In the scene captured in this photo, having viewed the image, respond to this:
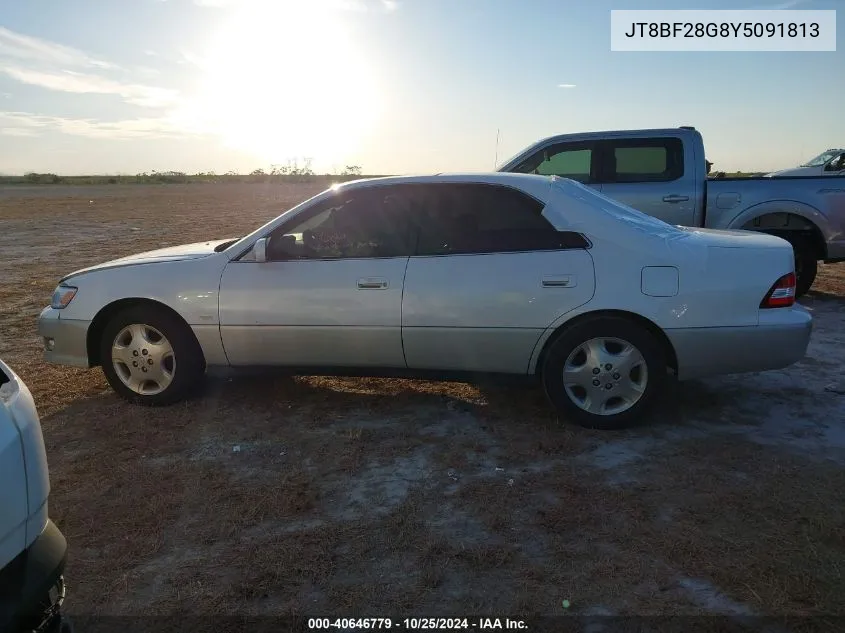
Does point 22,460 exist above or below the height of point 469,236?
below

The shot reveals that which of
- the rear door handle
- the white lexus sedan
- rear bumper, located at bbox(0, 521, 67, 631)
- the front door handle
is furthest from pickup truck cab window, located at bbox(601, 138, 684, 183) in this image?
rear bumper, located at bbox(0, 521, 67, 631)

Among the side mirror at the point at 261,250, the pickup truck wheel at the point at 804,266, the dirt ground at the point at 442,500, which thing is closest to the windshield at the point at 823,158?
the pickup truck wheel at the point at 804,266

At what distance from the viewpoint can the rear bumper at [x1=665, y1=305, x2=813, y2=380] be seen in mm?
4184

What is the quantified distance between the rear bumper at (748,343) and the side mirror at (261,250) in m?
2.67

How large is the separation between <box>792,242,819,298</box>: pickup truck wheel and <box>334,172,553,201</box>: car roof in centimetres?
515

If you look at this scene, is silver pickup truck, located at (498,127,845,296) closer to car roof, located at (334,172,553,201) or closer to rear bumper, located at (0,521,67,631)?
car roof, located at (334,172,553,201)

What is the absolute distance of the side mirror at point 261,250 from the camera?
15.2 feet

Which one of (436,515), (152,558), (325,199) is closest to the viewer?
(152,558)

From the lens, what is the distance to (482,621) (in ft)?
8.55

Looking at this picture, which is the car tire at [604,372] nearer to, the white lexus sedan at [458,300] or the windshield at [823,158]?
the white lexus sedan at [458,300]

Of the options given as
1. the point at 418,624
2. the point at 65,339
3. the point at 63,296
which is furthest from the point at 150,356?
the point at 418,624

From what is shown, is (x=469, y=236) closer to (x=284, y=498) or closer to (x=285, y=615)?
(x=284, y=498)

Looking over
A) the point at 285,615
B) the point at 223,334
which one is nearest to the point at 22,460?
the point at 285,615

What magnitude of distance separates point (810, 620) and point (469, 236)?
111 inches
